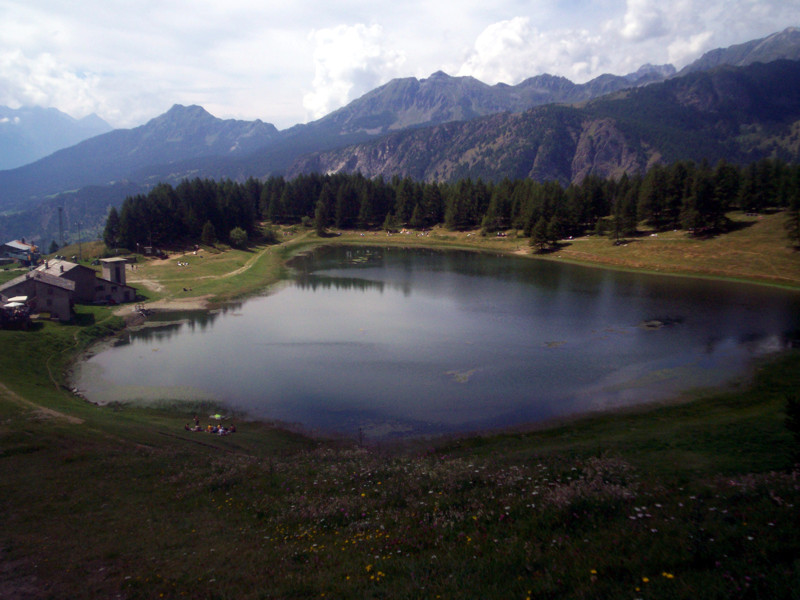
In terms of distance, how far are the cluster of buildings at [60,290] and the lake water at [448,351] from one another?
866cm

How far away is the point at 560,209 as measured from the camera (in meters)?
108

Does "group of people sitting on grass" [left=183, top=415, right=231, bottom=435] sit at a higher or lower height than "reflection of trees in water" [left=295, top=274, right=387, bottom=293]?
lower

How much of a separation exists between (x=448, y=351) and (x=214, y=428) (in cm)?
2092

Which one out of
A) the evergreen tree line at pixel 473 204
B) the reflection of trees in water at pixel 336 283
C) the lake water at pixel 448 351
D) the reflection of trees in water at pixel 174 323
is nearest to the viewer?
the lake water at pixel 448 351

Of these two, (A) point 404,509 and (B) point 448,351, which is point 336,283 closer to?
(B) point 448,351

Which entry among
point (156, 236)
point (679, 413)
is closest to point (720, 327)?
point (679, 413)

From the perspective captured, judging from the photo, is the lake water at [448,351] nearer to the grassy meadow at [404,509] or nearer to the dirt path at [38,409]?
the grassy meadow at [404,509]

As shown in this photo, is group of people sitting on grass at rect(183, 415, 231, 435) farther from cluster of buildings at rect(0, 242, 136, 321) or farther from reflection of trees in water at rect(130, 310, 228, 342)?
cluster of buildings at rect(0, 242, 136, 321)

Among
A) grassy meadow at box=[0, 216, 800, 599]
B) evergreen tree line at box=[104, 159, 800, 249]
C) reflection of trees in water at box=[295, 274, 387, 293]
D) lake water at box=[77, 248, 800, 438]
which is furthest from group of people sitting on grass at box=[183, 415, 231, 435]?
evergreen tree line at box=[104, 159, 800, 249]

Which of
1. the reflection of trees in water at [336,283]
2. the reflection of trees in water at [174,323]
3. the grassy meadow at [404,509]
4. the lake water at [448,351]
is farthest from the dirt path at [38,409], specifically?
the reflection of trees in water at [336,283]

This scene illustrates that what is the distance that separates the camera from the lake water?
3055cm

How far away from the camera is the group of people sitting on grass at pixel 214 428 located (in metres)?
26.6

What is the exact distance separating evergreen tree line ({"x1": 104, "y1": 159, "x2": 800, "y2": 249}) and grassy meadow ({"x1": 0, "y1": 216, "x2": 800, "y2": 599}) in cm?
7469

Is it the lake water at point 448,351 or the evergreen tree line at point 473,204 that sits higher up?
the evergreen tree line at point 473,204
